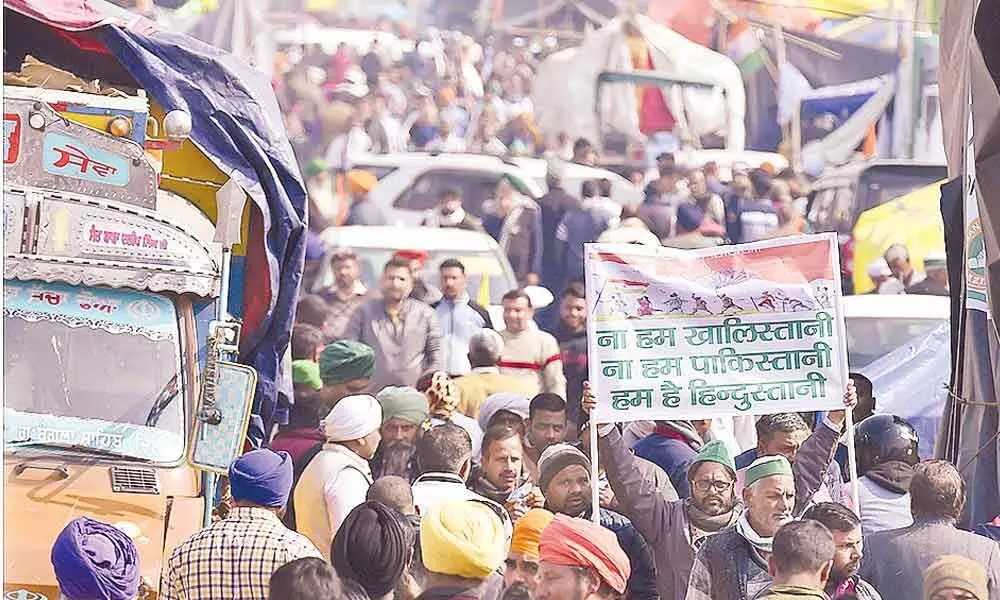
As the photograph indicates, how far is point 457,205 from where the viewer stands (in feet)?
66.4

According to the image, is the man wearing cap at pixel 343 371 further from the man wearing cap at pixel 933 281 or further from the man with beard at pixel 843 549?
the man wearing cap at pixel 933 281

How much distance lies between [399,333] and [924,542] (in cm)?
613

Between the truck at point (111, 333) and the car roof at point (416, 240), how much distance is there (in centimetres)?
817

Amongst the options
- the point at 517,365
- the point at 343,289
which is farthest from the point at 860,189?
the point at 517,365

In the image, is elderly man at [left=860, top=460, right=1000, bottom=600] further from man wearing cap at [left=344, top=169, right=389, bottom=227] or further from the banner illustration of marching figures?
man wearing cap at [left=344, top=169, right=389, bottom=227]

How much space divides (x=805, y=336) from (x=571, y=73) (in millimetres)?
18771

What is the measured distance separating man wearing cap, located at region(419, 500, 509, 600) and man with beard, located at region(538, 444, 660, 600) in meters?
1.43

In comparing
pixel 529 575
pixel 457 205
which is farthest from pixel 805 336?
pixel 457 205

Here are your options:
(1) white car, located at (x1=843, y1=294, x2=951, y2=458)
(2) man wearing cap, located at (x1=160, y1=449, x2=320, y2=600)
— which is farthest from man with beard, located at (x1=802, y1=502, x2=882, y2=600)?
(1) white car, located at (x1=843, y1=294, x2=951, y2=458)

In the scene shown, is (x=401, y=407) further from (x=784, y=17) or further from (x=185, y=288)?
(x=784, y=17)

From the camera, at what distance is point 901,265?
658 inches

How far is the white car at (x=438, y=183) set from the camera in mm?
21406

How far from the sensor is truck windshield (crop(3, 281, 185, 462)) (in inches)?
334

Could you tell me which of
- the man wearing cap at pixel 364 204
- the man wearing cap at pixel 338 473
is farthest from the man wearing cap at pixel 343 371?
the man wearing cap at pixel 364 204
